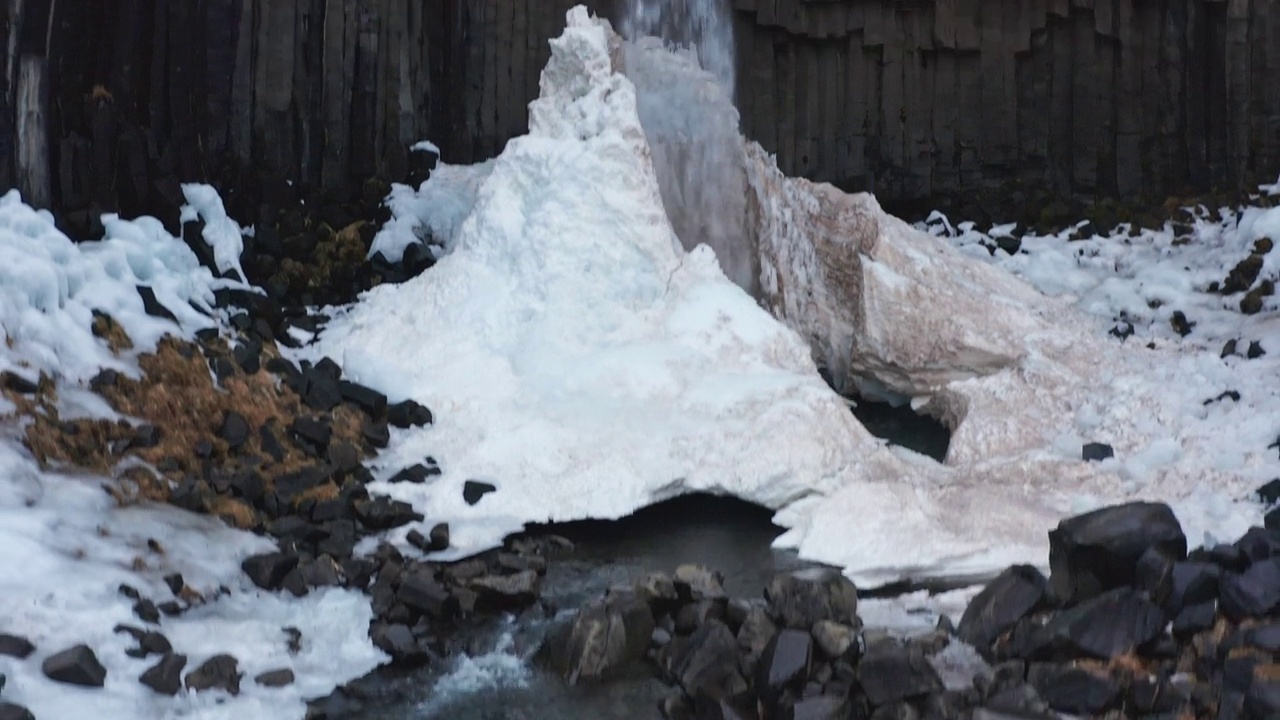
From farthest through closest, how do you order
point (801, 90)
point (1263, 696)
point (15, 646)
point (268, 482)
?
point (801, 90) < point (268, 482) < point (15, 646) < point (1263, 696)

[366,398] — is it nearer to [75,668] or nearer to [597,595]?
[597,595]

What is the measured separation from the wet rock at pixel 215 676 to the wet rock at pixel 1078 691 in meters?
3.40

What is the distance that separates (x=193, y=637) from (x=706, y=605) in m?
2.42

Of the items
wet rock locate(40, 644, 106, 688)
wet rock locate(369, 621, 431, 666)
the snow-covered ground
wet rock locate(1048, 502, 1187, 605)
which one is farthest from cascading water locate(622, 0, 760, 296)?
wet rock locate(40, 644, 106, 688)

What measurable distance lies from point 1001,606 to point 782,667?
1078 millimetres

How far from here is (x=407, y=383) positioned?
9234mm

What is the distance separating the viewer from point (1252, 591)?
535cm

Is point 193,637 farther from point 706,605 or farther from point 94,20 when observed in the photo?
point 94,20

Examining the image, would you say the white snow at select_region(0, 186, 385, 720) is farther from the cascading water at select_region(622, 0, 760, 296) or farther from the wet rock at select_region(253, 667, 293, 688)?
the cascading water at select_region(622, 0, 760, 296)

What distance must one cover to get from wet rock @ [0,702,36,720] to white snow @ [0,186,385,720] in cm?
14

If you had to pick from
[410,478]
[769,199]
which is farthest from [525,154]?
[410,478]

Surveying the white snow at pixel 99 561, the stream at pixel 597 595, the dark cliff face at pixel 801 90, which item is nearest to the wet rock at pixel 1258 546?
the stream at pixel 597 595

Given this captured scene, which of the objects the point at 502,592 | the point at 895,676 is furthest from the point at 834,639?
the point at 502,592

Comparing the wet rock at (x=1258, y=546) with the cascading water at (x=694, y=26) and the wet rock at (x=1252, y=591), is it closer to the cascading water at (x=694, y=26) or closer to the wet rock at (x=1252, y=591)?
the wet rock at (x=1252, y=591)
